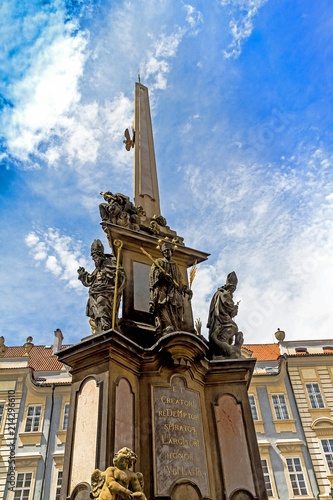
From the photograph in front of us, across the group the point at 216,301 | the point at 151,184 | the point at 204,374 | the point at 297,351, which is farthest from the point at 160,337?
the point at 297,351

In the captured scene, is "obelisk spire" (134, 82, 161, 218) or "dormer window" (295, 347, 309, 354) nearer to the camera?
"obelisk spire" (134, 82, 161, 218)

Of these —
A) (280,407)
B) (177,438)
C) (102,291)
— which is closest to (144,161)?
(102,291)

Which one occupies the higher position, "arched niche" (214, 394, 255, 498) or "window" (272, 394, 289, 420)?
"window" (272, 394, 289, 420)

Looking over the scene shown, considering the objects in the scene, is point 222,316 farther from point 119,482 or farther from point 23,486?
point 23,486

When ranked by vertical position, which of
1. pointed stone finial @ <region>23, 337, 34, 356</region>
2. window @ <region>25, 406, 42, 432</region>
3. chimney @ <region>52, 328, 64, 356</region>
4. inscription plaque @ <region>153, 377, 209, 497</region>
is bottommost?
inscription plaque @ <region>153, 377, 209, 497</region>

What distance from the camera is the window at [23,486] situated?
20266mm

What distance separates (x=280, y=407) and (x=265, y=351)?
5.45 metres

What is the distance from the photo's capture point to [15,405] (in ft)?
74.4

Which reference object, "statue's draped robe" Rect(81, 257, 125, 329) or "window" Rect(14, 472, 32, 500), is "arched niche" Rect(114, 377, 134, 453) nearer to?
"statue's draped robe" Rect(81, 257, 125, 329)

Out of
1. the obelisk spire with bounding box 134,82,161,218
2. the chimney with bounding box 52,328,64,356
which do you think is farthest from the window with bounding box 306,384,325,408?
the obelisk spire with bounding box 134,82,161,218

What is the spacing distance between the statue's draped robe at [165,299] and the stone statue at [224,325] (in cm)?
74

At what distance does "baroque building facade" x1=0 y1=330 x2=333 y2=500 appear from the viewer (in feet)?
68.4

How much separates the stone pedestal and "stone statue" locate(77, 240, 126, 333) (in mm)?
524

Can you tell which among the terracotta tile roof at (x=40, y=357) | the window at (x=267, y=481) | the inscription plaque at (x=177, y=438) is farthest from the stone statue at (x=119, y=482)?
the terracotta tile roof at (x=40, y=357)
